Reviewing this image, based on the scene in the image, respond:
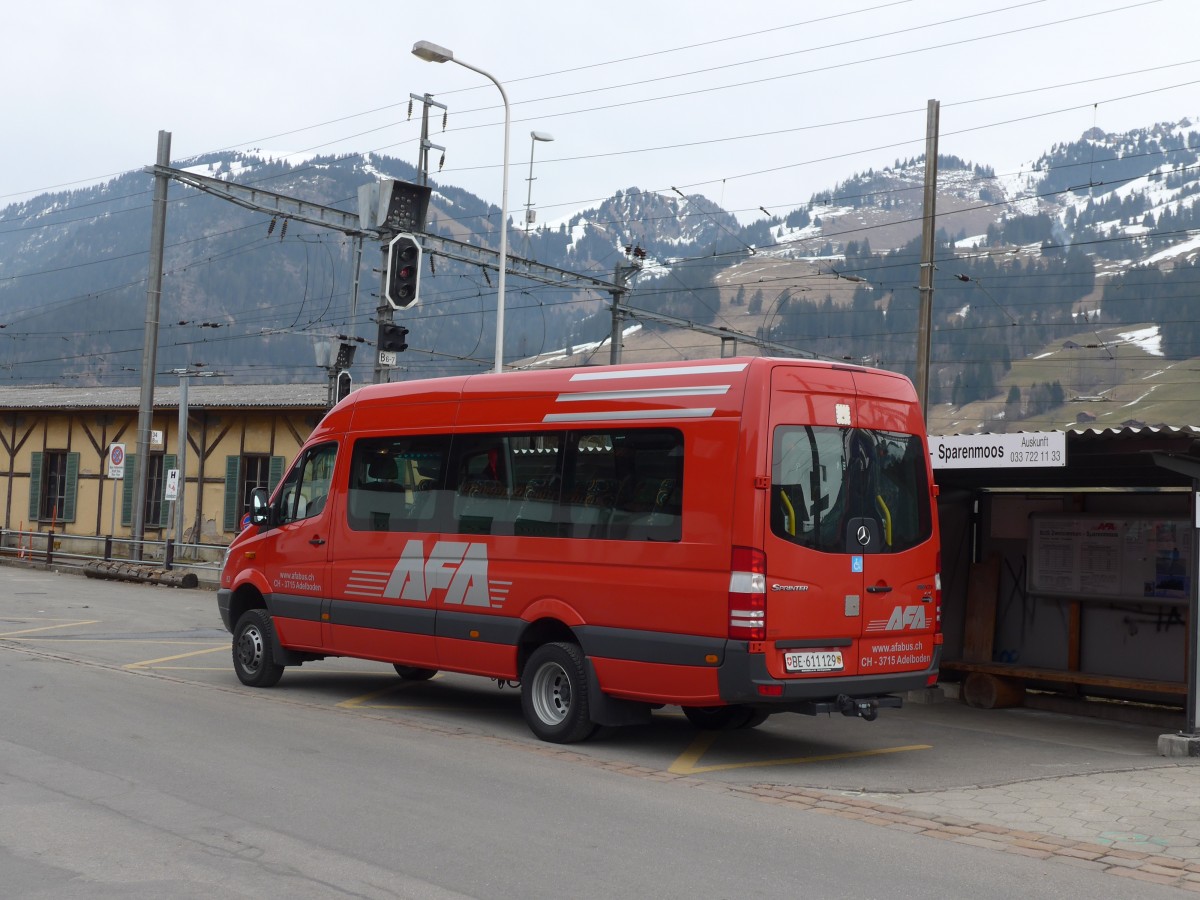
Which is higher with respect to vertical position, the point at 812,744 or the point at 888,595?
the point at 888,595

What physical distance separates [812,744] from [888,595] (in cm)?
166

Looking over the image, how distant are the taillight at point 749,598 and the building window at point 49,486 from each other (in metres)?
35.5

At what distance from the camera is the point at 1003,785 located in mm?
8961

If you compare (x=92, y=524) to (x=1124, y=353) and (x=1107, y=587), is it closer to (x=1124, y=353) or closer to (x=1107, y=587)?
(x=1107, y=587)

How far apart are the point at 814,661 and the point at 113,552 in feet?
97.7

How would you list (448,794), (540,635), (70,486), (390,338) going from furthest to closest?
(70,486), (390,338), (540,635), (448,794)

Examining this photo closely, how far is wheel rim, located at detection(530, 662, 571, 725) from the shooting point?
10.3 m

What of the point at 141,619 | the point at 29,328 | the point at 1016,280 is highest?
the point at 1016,280

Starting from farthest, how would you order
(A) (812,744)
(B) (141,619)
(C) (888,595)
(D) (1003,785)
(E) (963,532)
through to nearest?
(B) (141,619)
(E) (963,532)
(A) (812,744)
(C) (888,595)
(D) (1003,785)

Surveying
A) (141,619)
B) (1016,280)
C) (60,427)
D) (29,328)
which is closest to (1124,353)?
(1016,280)

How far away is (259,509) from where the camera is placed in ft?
43.7

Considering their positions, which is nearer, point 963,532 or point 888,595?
point 888,595

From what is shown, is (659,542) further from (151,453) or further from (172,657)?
(151,453)

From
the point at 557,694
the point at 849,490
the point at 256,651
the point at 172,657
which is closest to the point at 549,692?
the point at 557,694
